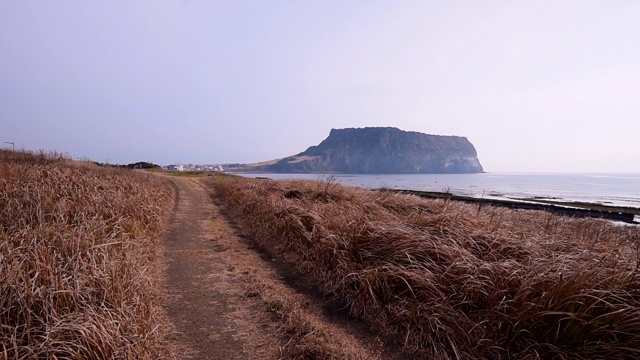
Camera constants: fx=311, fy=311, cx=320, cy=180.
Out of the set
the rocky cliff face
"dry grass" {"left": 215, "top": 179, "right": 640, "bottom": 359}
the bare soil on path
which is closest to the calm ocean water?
"dry grass" {"left": 215, "top": 179, "right": 640, "bottom": 359}

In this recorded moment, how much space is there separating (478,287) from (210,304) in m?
3.37

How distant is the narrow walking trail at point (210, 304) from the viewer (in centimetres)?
319

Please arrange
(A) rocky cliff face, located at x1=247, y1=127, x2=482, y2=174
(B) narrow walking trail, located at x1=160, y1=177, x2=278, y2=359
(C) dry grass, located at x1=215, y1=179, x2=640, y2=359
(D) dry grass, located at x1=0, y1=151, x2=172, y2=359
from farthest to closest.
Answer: (A) rocky cliff face, located at x1=247, y1=127, x2=482, y2=174, (B) narrow walking trail, located at x1=160, y1=177, x2=278, y2=359, (C) dry grass, located at x1=215, y1=179, x2=640, y2=359, (D) dry grass, located at x1=0, y1=151, x2=172, y2=359

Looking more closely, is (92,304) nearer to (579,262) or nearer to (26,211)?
(26,211)

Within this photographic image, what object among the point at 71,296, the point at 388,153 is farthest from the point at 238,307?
the point at 388,153

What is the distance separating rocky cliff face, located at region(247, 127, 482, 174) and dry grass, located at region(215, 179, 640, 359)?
124809 mm

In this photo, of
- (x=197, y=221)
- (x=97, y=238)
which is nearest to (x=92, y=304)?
(x=97, y=238)

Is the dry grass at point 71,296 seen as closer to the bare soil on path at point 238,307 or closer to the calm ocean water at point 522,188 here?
the bare soil on path at point 238,307

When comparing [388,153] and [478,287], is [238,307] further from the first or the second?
[388,153]

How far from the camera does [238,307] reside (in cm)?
414

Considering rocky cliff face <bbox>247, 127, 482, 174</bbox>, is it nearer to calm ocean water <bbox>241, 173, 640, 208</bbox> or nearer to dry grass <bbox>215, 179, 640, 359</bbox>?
calm ocean water <bbox>241, 173, 640, 208</bbox>

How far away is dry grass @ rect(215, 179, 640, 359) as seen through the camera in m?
2.90

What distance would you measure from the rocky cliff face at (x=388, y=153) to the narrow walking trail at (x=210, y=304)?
12320cm

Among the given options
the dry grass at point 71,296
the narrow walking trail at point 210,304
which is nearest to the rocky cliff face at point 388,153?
the narrow walking trail at point 210,304
